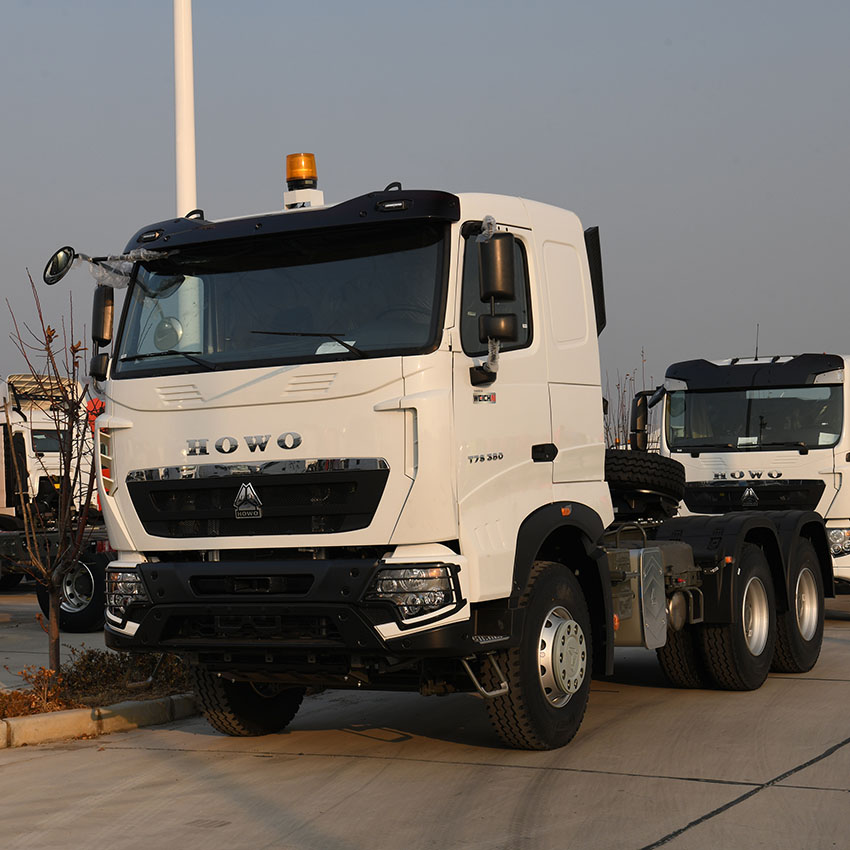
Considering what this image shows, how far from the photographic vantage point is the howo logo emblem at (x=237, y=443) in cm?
667

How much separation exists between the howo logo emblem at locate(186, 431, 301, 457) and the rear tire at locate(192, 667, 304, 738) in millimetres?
1451

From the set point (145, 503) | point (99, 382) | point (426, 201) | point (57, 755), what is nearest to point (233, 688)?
point (57, 755)

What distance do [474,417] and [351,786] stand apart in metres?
1.94

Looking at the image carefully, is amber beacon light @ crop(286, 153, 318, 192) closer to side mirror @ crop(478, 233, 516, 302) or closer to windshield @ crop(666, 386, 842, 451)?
side mirror @ crop(478, 233, 516, 302)

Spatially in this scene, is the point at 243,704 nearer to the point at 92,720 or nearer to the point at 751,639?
the point at 92,720

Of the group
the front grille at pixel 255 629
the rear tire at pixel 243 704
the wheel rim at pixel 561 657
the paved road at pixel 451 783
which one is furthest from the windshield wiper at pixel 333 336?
the paved road at pixel 451 783

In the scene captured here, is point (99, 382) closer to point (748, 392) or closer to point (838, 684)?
point (838, 684)

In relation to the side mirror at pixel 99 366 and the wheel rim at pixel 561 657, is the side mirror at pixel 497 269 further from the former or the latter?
the side mirror at pixel 99 366

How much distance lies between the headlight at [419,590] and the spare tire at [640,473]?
9.24 feet

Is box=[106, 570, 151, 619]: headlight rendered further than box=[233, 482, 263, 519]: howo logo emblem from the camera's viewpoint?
Yes

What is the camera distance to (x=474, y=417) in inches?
263

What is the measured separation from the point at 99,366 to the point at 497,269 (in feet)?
7.68

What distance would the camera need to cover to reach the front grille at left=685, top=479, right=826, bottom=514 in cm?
1294

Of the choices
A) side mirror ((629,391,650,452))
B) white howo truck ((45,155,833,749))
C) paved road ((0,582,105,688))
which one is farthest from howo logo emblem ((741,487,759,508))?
paved road ((0,582,105,688))
